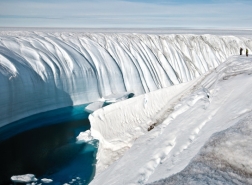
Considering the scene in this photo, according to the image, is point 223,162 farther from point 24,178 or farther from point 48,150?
point 48,150

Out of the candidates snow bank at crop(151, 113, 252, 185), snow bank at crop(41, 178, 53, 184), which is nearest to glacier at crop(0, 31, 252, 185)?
snow bank at crop(151, 113, 252, 185)

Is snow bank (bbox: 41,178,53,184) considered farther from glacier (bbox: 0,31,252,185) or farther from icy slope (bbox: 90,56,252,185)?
icy slope (bbox: 90,56,252,185)

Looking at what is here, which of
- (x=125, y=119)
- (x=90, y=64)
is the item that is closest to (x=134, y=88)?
(x=90, y=64)

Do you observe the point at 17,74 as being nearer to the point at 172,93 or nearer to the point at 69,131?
the point at 69,131

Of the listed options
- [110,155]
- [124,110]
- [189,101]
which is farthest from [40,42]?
[189,101]

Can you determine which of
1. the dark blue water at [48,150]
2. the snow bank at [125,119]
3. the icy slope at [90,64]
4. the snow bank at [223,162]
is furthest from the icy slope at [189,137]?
the icy slope at [90,64]
